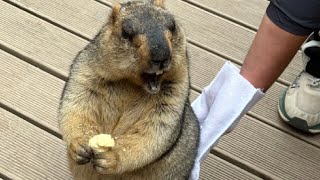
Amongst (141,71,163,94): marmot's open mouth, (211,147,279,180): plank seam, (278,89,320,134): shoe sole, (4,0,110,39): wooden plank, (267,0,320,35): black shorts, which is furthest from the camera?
(4,0,110,39): wooden plank

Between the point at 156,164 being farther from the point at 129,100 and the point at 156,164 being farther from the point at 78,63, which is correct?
the point at 78,63

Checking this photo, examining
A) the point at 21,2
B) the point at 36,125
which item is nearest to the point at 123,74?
the point at 36,125

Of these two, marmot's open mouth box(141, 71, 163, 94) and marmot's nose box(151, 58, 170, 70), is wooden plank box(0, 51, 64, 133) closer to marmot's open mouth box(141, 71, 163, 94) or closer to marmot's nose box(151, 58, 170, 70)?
marmot's open mouth box(141, 71, 163, 94)

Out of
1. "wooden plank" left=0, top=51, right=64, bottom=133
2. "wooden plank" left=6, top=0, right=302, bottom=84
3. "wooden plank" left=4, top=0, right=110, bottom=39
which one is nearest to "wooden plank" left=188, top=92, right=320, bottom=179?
"wooden plank" left=6, top=0, right=302, bottom=84

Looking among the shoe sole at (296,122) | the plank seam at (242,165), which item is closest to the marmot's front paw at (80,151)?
the plank seam at (242,165)

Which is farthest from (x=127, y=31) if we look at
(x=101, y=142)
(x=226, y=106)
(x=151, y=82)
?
(x=226, y=106)

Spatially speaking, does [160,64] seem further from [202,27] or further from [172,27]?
[202,27]

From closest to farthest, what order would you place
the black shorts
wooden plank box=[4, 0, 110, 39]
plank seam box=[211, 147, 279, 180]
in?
the black shorts
plank seam box=[211, 147, 279, 180]
wooden plank box=[4, 0, 110, 39]
